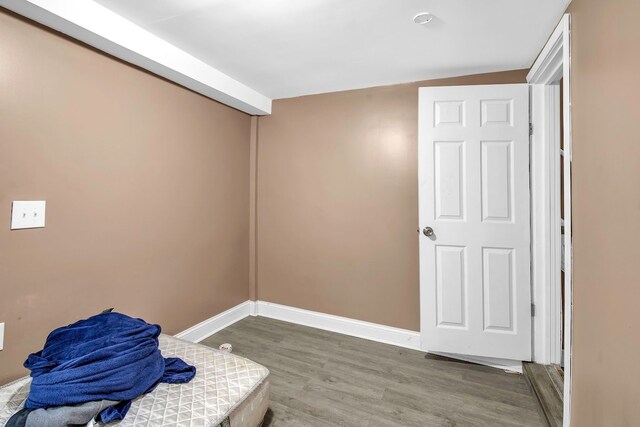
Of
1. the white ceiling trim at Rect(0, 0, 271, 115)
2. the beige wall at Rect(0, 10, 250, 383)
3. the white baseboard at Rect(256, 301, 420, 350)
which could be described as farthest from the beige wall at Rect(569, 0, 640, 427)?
the beige wall at Rect(0, 10, 250, 383)

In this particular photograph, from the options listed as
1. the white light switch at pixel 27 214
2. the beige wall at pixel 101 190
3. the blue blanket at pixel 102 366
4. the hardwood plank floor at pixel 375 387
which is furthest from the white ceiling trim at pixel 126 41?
the hardwood plank floor at pixel 375 387

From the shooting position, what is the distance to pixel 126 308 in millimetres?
1954

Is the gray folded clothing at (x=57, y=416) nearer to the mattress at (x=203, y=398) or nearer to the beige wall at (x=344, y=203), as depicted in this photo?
the mattress at (x=203, y=398)

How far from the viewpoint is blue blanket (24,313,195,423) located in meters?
1.09

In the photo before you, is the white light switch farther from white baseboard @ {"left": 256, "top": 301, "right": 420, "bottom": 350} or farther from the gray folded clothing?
white baseboard @ {"left": 256, "top": 301, "right": 420, "bottom": 350}

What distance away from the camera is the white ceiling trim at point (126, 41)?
56.0 inches

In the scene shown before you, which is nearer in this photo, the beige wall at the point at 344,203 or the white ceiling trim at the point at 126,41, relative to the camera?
the white ceiling trim at the point at 126,41

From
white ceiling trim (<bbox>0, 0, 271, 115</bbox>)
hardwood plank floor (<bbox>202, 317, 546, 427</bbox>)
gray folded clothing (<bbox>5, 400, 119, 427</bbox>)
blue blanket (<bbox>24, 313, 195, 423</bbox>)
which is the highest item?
white ceiling trim (<bbox>0, 0, 271, 115</bbox>)

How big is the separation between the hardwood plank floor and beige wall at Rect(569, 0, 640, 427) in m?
0.51

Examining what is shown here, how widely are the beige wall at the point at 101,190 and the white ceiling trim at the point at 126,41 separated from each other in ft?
0.29

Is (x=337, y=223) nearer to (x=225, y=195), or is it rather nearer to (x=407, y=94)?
(x=225, y=195)

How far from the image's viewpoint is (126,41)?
169 cm

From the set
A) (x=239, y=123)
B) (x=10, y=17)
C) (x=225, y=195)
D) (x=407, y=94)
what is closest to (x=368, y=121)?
(x=407, y=94)

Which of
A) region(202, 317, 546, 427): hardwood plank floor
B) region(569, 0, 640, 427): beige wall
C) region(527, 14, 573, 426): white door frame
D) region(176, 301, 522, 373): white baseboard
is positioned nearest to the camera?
region(569, 0, 640, 427): beige wall
